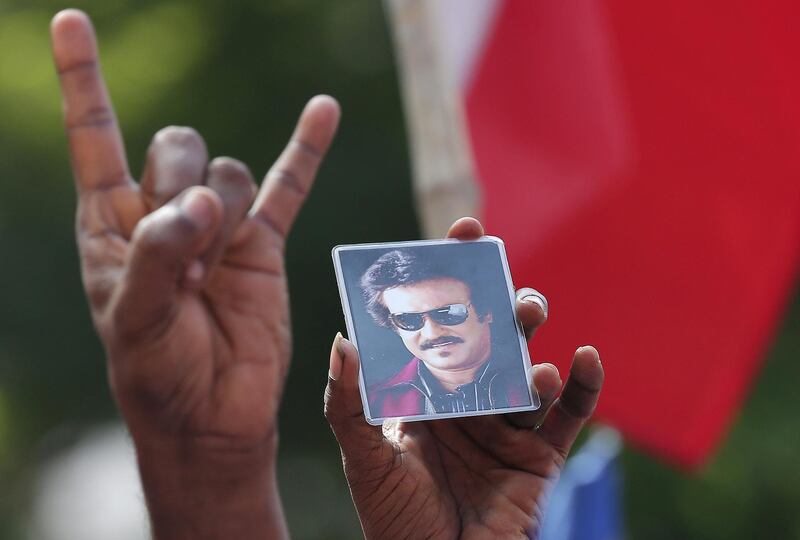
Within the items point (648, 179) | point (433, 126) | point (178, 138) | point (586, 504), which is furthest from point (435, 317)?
point (586, 504)

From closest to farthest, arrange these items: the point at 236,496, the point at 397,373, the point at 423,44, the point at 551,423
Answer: the point at 397,373 → the point at 551,423 → the point at 236,496 → the point at 423,44

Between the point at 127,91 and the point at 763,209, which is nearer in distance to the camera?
the point at 763,209

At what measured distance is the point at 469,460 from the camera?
7.95 ft

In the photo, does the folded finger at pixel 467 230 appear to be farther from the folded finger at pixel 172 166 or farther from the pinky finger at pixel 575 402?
the folded finger at pixel 172 166

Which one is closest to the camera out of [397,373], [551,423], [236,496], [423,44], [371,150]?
[397,373]

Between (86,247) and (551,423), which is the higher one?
(86,247)

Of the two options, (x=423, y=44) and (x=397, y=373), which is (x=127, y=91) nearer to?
(x=423, y=44)

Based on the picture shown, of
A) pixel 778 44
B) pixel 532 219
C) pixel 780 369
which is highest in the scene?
pixel 778 44

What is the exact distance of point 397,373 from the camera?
2.22 meters

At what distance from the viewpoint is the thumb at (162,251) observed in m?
2.33

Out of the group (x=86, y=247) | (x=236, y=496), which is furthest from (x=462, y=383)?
(x=86, y=247)

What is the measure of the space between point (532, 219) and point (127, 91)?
636 centimetres

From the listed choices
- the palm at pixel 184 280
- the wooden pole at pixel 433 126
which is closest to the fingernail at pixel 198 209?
the palm at pixel 184 280

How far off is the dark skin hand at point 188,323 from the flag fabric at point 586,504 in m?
2.55
